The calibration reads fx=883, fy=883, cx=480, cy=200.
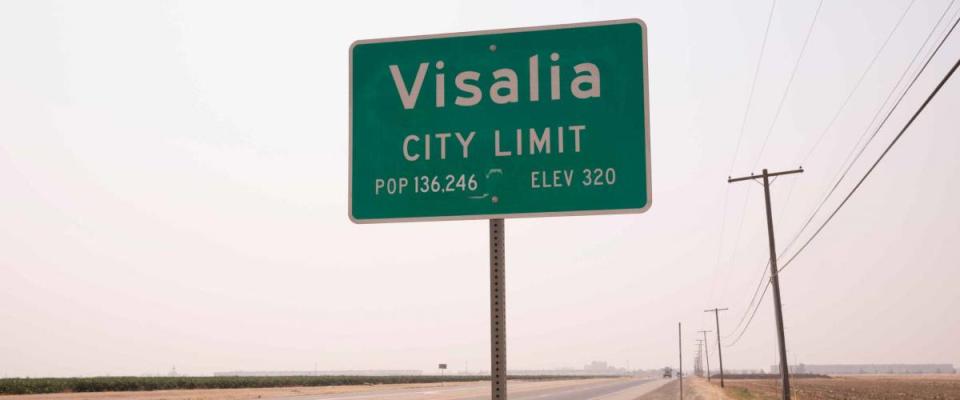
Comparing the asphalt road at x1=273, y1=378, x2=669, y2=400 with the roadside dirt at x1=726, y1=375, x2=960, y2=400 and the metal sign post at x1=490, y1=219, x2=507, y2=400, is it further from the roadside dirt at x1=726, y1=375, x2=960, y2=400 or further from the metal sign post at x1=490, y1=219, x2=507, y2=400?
the metal sign post at x1=490, y1=219, x2=507, y2=400

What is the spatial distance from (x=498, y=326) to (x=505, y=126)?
3.21ft

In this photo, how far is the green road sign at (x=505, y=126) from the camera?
4.21 m

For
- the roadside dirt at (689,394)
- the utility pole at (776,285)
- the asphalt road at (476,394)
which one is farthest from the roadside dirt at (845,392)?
the utility pole at (776,285)

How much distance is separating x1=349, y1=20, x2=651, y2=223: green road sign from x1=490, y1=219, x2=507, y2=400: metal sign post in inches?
10.2

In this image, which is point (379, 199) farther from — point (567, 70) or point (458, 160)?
point (567, 70)

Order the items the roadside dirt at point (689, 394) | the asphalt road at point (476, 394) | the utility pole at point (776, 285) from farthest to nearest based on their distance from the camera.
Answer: the roadside dirt at point (689, 394) → the asphalt road at point (476, 394) → the utility pole at point (776, 285)

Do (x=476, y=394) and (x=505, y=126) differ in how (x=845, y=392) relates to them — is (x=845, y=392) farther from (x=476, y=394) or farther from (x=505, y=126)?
(x=505, y=126)

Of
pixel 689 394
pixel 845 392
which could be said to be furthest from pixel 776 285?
pixel 845 392

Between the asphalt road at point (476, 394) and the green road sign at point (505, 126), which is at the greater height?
the green road sign at point (505, 126)

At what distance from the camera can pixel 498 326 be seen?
4.04 m

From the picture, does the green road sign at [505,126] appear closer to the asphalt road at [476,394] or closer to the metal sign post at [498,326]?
the metal sign post at [498,326]

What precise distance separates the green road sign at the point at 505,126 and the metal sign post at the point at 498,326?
259mm

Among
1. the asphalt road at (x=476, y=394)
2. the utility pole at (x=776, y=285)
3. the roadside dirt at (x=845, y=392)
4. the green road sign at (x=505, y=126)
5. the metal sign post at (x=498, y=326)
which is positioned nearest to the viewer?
the metal sign post at (x=498, y=326)

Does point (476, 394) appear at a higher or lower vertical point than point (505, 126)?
lower
